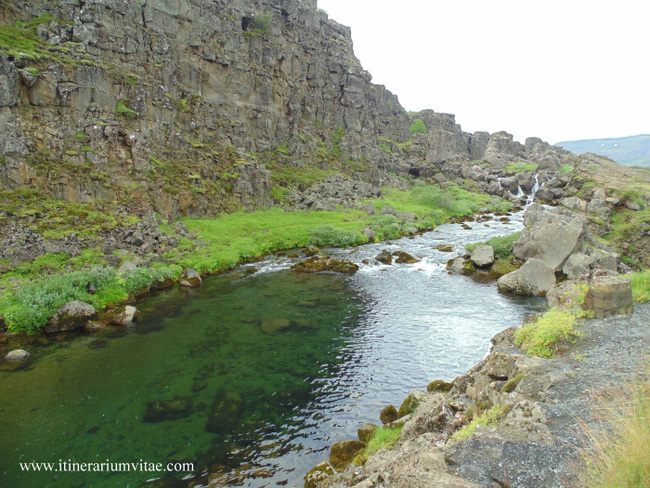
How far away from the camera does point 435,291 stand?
27.7 meters

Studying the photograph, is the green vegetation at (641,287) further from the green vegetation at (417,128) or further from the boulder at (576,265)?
the green vegetation at (417,128)

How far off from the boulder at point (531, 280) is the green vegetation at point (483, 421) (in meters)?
20.7

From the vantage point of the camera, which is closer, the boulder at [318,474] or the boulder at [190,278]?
the boulder at [318,474]

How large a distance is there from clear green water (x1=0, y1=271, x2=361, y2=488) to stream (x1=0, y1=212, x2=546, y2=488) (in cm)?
6

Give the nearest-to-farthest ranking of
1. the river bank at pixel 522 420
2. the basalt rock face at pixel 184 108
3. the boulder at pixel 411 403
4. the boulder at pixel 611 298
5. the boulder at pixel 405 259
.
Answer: the river bank at pixel 522 420 → the boulder at pixel 411 403 → the boulder at pixel 611 298 → the basalt rock face at pixel 184 108 → the boulder at pixel 405 259

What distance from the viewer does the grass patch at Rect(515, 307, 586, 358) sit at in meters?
11.7

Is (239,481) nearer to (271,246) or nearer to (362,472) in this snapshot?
(362,472)

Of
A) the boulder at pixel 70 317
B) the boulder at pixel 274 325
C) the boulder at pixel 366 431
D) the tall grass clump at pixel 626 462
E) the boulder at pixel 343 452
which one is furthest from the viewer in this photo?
the boulder at pixel 274 325

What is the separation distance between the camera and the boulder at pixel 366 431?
1141 cm

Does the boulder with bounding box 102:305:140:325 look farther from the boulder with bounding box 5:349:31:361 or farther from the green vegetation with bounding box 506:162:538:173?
the green vegetation with bounding box 506:162:538:173

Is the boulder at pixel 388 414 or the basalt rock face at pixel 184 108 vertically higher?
the basalt rock face at pixel 184 108

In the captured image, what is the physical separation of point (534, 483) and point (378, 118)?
110629 millimetres

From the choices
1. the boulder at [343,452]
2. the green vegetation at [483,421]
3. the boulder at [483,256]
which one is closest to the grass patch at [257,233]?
the boulder at [483,256]

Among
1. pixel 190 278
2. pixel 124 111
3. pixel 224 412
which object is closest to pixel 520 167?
pixel 124 111
